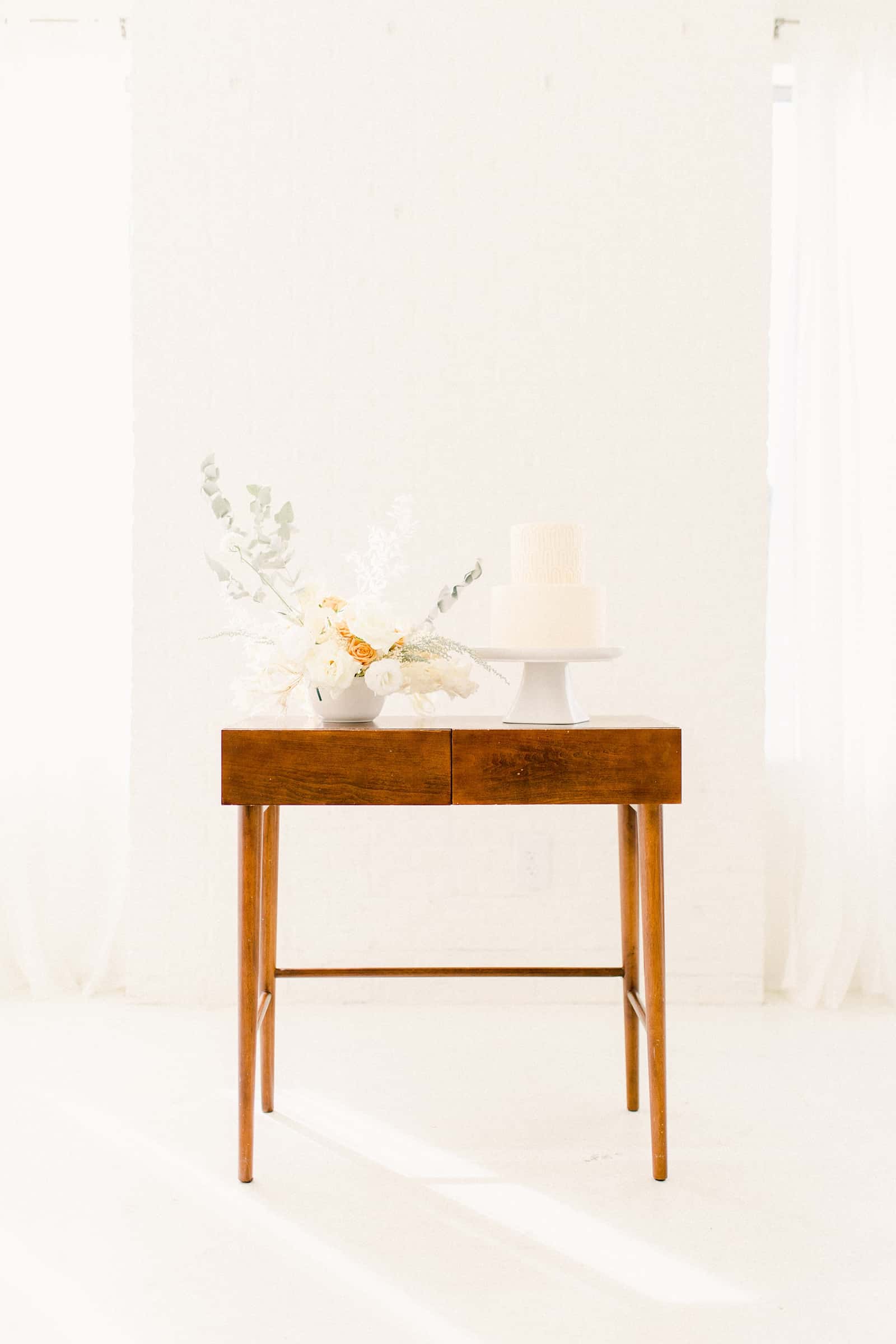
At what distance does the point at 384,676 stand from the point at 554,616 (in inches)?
12.5

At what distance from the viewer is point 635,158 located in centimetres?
257

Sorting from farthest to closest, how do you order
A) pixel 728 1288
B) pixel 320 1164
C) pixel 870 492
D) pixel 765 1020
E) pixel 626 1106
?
pixel 870 492, pixel 765 1020, pixel 626 1106, pixel 320 1164, pixel 728 1288

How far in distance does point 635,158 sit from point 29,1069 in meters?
2.56

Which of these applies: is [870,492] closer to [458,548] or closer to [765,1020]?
[458,548]

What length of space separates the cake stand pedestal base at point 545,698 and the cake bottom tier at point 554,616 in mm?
58

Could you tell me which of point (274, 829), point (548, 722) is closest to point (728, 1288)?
point (548, 722)

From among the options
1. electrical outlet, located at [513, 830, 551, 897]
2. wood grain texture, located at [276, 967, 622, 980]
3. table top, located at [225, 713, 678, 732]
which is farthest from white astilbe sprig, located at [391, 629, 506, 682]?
electrical outlet, located at [513, 830, 551, 897]

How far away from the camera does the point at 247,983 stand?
1.68 metres

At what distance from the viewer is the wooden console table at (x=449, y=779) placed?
66.3 inches

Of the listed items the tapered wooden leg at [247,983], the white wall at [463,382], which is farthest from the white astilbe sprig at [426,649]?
the white wall at [463,382]

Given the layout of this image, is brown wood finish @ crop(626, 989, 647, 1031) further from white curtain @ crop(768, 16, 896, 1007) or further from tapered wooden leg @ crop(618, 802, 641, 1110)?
white curtain @ crop(768, 16, 896, 1007)

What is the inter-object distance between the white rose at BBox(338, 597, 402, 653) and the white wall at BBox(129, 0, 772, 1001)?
0.83 m

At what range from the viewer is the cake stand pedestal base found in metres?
1.83

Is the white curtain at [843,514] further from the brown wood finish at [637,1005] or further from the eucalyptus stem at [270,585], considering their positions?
the eucalyptus stem at [270,585]
